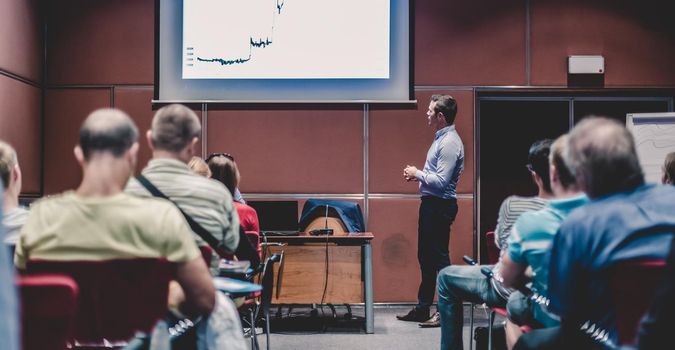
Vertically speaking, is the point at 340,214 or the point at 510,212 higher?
the point at 510,212

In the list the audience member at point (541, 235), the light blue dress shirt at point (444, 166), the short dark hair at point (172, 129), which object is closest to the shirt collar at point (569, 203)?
the audience member at point (541, 235)

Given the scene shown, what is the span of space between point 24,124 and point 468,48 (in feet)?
12.5

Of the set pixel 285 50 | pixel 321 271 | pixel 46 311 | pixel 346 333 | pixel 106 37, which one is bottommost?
pixel 346 333

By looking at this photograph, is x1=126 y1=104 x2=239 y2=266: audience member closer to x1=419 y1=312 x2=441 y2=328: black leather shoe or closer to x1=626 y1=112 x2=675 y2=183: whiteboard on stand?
x1=419 y1=312 x2=441 y2=328: black leather shoe

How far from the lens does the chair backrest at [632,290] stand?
157 centimetres

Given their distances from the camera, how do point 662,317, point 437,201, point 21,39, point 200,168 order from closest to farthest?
point 662,317 → point 200,168 → point 437,201 → point 21,39

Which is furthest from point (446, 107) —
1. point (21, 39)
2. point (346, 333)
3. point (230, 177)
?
point (21, 39)

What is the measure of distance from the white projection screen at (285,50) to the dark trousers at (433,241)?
1245 millimetres

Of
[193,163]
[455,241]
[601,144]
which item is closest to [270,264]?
[193,163]

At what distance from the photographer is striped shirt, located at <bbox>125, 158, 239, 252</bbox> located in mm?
2170

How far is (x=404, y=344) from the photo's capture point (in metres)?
4.17

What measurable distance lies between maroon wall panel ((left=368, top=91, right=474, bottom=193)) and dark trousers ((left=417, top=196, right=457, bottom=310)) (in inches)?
35.4

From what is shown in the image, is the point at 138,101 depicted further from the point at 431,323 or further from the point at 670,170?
the point at 670,170

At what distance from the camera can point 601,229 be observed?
1696 millimetres
